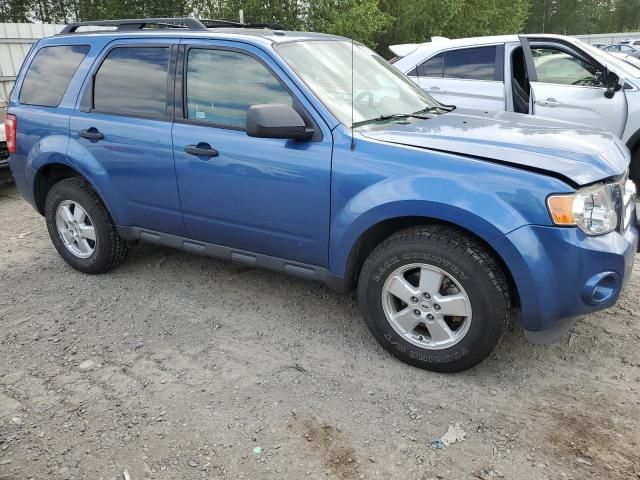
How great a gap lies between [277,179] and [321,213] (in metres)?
0.34

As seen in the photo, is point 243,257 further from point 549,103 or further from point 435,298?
point 549,103

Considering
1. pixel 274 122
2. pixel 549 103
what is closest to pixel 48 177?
pixel 274 122

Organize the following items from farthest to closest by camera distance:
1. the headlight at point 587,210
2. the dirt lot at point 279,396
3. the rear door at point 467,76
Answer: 1. the rear door at point 467,76
2. the headlight at point 587,210
3. the dirt lot at point 279,396

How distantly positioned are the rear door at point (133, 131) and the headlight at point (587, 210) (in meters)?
2.36

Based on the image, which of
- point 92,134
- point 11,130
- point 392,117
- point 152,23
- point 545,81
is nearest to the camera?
point 392,117

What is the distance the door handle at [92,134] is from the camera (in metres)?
3.98

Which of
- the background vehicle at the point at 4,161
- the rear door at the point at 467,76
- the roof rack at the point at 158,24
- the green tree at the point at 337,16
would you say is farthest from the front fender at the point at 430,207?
the green tree at the point at 337,16

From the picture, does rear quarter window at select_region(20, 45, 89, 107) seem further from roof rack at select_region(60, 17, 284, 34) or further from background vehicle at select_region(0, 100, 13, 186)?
background vehicle at select_region(0, 100, 13, 186)

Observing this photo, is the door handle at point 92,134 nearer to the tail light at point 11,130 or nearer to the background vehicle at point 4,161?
the tail light at point 11,130

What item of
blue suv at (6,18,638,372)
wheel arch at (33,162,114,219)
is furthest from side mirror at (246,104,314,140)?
wheel arch at (33,162,114,219)

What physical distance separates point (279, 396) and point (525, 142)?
72.8 inches

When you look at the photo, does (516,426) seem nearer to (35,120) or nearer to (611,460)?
(611,460)

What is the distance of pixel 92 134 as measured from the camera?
4004 millimetres

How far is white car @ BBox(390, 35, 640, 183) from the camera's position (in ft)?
19.5
